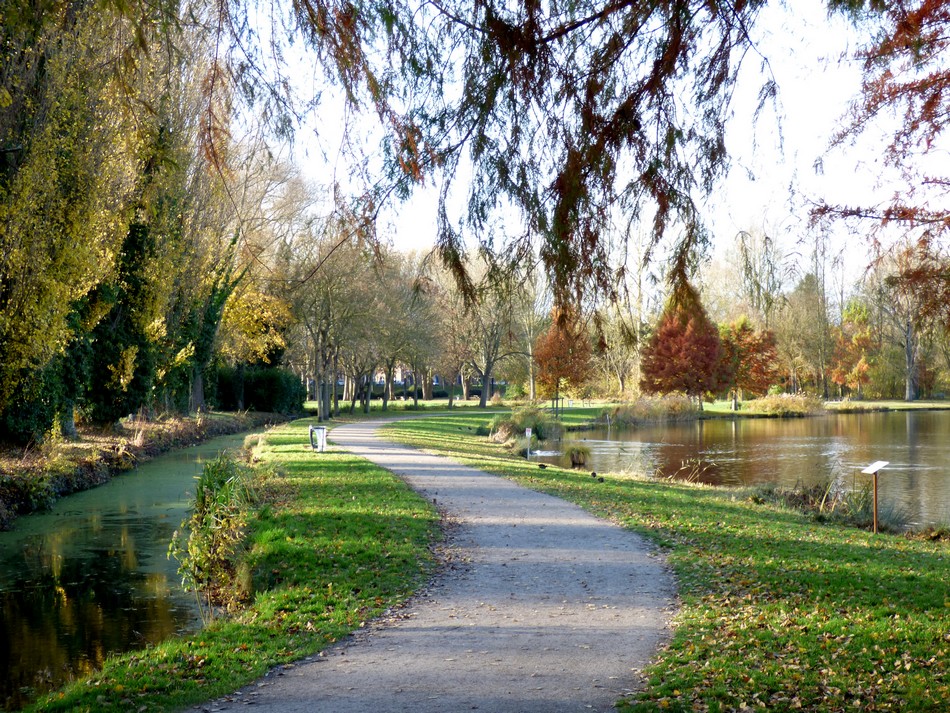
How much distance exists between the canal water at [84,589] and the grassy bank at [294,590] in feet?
2.65

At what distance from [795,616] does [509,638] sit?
2473 mm

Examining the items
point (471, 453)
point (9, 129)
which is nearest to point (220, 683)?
point (9, 129)

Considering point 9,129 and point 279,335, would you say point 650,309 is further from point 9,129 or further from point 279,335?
point 279,335

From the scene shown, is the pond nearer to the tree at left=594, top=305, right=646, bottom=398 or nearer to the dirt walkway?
the dirt walkway

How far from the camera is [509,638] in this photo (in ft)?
22.0

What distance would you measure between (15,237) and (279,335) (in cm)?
2440

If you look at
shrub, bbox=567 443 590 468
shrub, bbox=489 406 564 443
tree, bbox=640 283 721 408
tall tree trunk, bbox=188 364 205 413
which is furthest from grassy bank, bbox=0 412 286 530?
tree, bbox=640 283 721 408

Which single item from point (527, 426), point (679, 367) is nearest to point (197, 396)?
point (527, 426)

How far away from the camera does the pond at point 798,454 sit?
64.9 ft

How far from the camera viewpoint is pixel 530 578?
28.5 feet

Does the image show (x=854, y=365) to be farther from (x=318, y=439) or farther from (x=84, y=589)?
(x=84, y=589)

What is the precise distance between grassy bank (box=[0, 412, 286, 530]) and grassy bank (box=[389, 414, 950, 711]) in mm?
9332

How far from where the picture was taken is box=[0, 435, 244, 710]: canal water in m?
7.39

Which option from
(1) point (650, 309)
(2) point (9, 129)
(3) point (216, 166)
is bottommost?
(1) point (650, 309)
